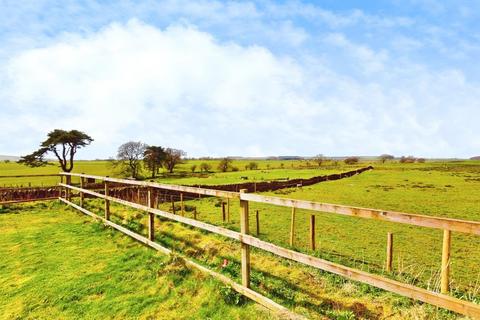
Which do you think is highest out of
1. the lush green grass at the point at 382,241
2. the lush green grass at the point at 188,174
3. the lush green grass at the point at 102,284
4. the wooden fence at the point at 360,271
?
the wooden fence at the point at 360,271

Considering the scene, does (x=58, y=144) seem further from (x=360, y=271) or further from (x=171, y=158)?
(x=360, y=271)

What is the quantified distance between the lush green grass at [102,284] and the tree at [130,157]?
56.0m

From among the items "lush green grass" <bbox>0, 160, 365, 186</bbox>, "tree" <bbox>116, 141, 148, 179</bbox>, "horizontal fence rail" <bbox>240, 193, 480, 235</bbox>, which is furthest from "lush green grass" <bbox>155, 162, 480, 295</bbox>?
"tree" <bbox>116, 141, 148, 179</bbox>

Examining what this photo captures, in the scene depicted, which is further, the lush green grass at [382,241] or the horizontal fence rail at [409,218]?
the lush green grass at [382,241]

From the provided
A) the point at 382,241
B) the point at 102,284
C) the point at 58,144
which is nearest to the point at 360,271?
the point at 102,284

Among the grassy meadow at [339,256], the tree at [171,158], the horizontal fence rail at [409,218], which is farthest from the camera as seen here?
the tree at [171,158]

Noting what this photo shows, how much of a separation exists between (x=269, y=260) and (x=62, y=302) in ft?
12.4

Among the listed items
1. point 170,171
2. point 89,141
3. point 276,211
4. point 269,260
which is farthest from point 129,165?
point 269,260

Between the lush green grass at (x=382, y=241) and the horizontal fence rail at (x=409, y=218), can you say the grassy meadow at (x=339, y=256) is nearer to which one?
the lush green grass at (x=382, y=241)

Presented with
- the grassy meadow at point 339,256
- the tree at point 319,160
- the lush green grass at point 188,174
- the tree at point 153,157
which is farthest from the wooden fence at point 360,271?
the tree at point 319,160

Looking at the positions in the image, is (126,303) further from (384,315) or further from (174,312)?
(384,315)

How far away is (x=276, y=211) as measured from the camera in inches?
961

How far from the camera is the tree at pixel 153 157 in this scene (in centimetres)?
6750

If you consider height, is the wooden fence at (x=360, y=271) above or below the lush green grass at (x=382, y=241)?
above
